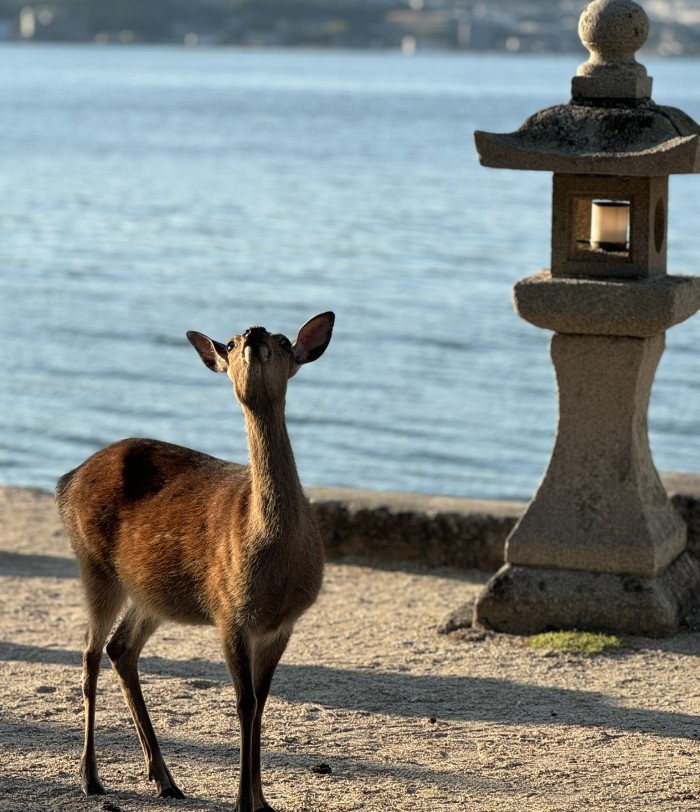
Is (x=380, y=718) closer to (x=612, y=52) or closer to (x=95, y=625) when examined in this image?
(x=95, y=625)

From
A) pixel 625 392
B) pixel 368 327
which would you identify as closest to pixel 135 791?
pixel 625 392

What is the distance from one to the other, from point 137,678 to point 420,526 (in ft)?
11.0

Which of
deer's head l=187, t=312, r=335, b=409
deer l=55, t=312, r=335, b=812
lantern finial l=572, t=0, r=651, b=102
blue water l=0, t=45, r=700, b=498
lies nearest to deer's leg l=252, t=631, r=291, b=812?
deer l=55, t=312, r=335, b=812

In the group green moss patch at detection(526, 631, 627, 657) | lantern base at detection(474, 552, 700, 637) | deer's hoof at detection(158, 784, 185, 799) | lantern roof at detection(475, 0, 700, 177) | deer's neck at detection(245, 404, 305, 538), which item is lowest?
green moss patch at detection(526, 631, 627, 657)

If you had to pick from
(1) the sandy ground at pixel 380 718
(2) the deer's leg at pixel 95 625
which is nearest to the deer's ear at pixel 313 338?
(2) the deer's leg at pixel 95 625

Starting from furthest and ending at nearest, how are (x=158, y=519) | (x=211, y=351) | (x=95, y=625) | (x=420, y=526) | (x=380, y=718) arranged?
(x=420, y=526) → (x=380, y=718) → (x=95, y=625) → (x=158, y=519) → (x=211, y=351)

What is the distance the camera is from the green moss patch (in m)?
7.22

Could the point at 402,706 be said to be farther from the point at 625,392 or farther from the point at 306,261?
the point at 306,261

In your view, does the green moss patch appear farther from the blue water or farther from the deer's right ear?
the blue water

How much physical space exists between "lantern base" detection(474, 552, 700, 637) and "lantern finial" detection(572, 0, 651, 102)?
2.19 m

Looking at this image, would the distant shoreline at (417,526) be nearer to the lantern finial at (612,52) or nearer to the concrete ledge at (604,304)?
the concrete ledge at (604,304)

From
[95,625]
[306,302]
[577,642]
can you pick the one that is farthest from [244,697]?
[306,302]

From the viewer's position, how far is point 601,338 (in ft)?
24.4

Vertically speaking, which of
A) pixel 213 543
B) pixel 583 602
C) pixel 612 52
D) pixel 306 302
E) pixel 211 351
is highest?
pixel 612 52
